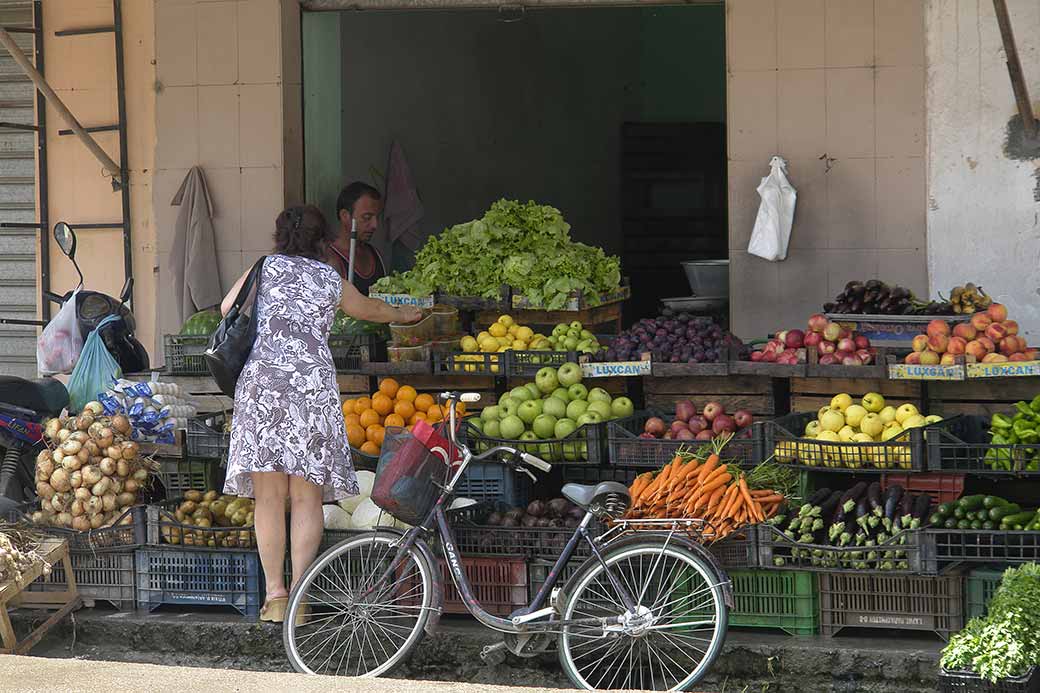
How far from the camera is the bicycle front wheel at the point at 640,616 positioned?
555cm

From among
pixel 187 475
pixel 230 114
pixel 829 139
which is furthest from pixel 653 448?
pixel 230 114

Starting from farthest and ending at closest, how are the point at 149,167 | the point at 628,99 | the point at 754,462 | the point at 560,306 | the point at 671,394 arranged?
the point at 628,99, the point at 149,167, the point at 560,306, the point at 671,394, the point at 754,462

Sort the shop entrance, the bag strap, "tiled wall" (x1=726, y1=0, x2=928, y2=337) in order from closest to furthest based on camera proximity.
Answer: the bag strap, "tiled wall" (x1=726, y1=0, x2=928, y2=337), the shop entrance

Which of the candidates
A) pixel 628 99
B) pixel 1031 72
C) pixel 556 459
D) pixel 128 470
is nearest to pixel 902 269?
pixel 1031 72

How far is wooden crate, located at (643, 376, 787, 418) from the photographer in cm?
731

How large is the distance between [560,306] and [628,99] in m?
7.83

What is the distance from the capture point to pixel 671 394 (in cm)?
742

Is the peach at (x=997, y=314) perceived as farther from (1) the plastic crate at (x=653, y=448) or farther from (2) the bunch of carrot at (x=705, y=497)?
(2) the bunch of carrot at (x=705, y=497)

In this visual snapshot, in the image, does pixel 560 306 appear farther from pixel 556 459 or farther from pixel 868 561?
→ pixel 868 561

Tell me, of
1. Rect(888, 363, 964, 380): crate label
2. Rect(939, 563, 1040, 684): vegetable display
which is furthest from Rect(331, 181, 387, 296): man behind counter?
Rect(939, 563, 1040, 684): vegetable display

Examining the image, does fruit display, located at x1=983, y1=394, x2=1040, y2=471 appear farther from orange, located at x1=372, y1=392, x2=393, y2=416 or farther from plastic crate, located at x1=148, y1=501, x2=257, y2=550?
plastic crate, located at x1=148, y1=501, x2=257, y2=550

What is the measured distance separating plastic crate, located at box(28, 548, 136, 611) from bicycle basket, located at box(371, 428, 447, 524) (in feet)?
5.49

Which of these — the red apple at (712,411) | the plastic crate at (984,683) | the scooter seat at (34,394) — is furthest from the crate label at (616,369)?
the scooter seat at (34,394)

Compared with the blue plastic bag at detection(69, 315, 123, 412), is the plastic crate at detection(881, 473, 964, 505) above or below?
below
